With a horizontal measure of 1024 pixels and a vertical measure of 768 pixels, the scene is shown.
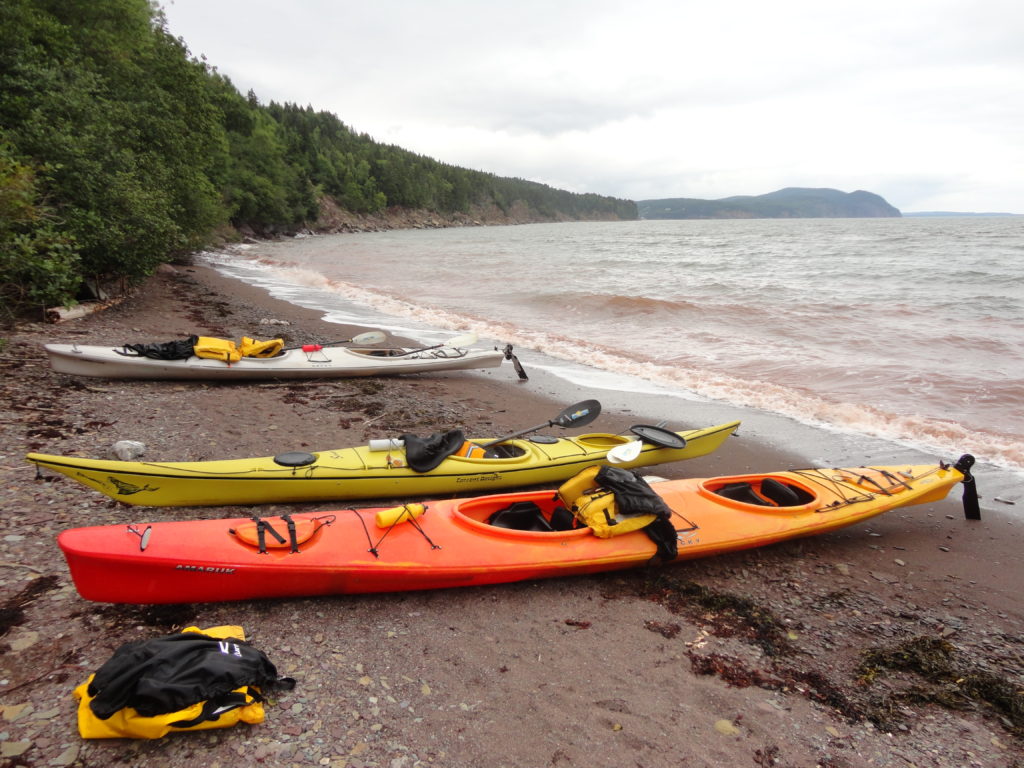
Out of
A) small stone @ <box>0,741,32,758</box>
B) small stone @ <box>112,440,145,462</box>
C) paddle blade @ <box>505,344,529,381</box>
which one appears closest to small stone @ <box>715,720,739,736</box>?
small stone @ <box>0,741,32,758</box>

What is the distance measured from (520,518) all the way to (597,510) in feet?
2.28

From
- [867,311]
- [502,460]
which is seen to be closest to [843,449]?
[502,460]

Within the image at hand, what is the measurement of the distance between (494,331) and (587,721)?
34.8 feet

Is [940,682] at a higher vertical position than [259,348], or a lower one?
lower

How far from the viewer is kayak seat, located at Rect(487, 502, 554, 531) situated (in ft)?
14.0

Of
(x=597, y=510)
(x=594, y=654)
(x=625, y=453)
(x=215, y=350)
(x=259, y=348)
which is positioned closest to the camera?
(x=594, y=654)

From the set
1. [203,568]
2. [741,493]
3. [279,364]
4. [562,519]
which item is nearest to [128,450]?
[203,568]

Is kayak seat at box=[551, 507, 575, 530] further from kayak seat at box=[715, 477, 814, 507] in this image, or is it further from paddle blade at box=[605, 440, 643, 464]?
kayak seat at box=[715, 477, 814, 507]

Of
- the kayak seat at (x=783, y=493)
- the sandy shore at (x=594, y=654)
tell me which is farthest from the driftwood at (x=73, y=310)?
the kayak seat at (x=783, y=493)

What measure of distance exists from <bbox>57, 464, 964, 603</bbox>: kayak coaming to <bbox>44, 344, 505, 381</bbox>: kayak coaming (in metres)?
4.39

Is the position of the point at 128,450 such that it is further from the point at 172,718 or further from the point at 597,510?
the point at 597,510

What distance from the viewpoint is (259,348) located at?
7.57 meters

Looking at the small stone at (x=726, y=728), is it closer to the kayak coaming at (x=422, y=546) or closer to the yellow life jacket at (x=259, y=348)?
the kayak coaming at (x=422, y=546)

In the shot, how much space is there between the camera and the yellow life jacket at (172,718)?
217 centimetres
